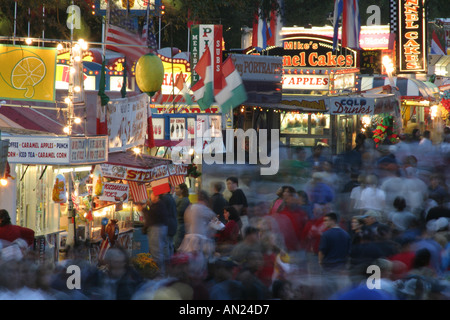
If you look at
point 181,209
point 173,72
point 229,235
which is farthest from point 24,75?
point 173,72

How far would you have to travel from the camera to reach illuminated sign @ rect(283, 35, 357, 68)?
28450 millimetres

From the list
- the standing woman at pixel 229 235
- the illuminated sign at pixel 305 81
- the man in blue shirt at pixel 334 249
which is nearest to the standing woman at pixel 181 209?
the standing woman at pixel 229 235

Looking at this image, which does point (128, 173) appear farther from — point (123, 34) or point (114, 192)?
point (123, 34)

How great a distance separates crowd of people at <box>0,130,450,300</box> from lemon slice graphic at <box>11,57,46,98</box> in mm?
2216

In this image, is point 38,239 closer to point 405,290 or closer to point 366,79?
point 405,290

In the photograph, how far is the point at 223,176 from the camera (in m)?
19.3

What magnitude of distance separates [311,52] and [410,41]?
4.51 metres

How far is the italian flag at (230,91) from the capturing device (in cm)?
1433

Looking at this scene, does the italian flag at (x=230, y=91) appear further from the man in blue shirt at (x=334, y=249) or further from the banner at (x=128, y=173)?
the man in blue shirt at (x=334, y=249)

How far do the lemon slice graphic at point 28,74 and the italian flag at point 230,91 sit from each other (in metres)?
3.96

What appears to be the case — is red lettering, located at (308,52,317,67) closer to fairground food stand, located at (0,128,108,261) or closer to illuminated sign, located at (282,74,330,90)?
illuminated sign, located at (282,74,330,90)

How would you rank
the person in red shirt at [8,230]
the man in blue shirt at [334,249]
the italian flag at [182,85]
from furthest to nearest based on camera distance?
the italian flag at [182,85] → the person in red shirt at [8,230] → the man in blue shirt at [334,249]

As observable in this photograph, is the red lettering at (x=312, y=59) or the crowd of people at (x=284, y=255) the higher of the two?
the red lettering at (x=312, y=59)
